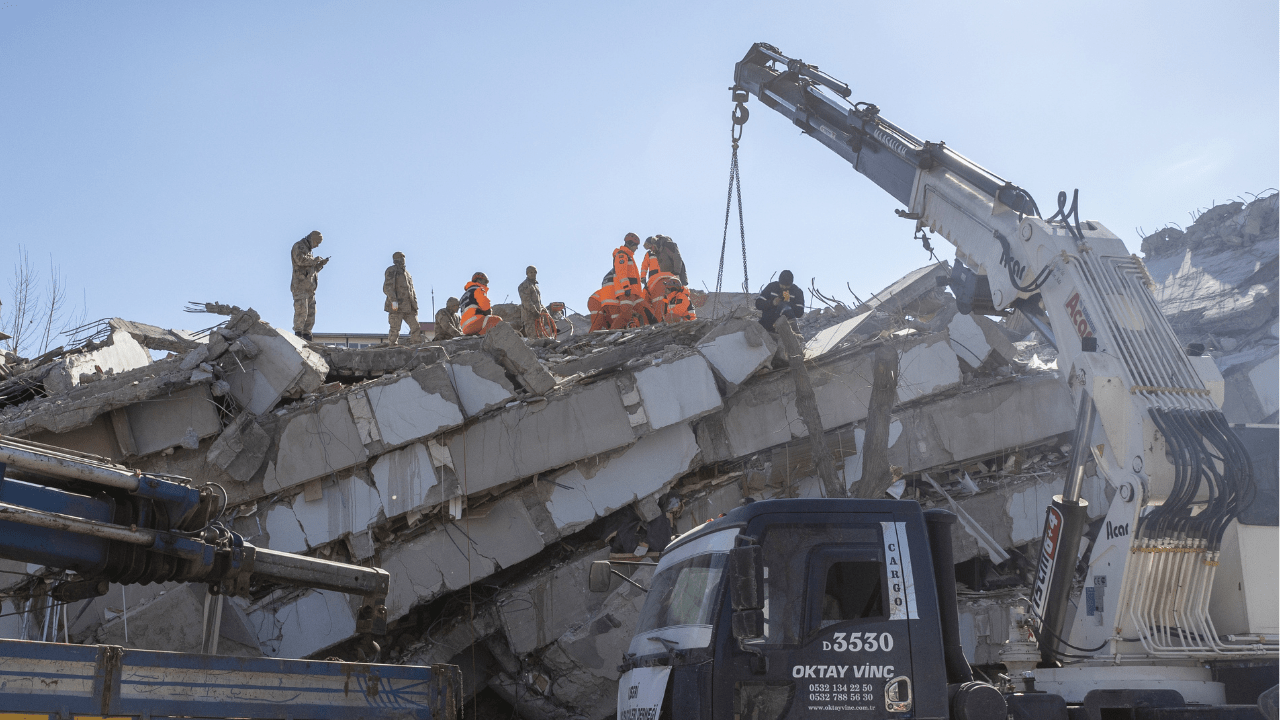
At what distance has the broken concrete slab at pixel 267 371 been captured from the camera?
9.91 metres

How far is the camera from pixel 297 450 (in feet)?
31.9

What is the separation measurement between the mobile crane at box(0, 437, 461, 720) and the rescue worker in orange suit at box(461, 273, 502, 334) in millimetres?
7490

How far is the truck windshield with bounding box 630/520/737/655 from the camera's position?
4.82 metres

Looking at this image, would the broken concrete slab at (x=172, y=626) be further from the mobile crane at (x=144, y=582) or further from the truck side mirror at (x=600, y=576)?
the truck side mirror at (x=600, y=576)

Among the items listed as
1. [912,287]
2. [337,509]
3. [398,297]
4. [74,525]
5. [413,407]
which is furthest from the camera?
[912,287]

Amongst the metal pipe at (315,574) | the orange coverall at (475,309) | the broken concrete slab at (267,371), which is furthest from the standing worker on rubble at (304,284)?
Answer: the metal pipe at (315,574)

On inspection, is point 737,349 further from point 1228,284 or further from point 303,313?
point 1228,284

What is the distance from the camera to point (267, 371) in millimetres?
9992

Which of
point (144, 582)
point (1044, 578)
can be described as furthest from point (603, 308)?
point (144, 582)

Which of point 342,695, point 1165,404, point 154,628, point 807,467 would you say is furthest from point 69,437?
point 1165,404

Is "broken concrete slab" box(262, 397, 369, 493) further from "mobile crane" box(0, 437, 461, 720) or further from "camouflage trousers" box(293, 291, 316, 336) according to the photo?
"camouflage trousers" box(293, 291, 316, 336)

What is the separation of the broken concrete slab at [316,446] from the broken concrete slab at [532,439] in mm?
972

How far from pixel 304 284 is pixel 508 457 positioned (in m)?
5.08

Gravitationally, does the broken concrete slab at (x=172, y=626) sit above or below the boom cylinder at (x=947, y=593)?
above
